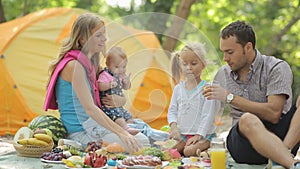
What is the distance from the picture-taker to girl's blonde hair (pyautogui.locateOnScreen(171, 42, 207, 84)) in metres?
3.37

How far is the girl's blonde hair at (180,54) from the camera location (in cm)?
337

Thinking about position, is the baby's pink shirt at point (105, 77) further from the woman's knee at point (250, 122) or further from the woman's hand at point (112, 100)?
the woman's knee at point (250, 122)

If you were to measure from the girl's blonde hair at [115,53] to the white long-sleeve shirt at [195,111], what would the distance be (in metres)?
0.41

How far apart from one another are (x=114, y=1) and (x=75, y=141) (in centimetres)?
727

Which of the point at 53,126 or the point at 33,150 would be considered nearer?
the point at 33,150

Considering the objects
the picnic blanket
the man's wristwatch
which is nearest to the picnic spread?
the picnic blanket

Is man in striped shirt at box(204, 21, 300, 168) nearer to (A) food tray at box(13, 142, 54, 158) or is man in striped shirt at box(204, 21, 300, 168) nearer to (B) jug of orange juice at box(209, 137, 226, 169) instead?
(B) jug of orange juice at box(209, 137, 226, 169)

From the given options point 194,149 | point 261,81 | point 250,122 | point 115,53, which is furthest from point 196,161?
point 115,53

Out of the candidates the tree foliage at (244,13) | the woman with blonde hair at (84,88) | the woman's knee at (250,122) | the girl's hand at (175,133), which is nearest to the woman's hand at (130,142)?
the woman with blonde hair at (84,88)

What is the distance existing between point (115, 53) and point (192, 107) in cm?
58

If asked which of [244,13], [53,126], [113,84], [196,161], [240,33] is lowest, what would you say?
[196,161]

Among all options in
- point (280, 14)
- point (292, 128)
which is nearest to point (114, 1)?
point (280, 14)

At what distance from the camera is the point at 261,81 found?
3.23 metres

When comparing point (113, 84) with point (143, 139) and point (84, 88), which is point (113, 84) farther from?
point (143, 139)
